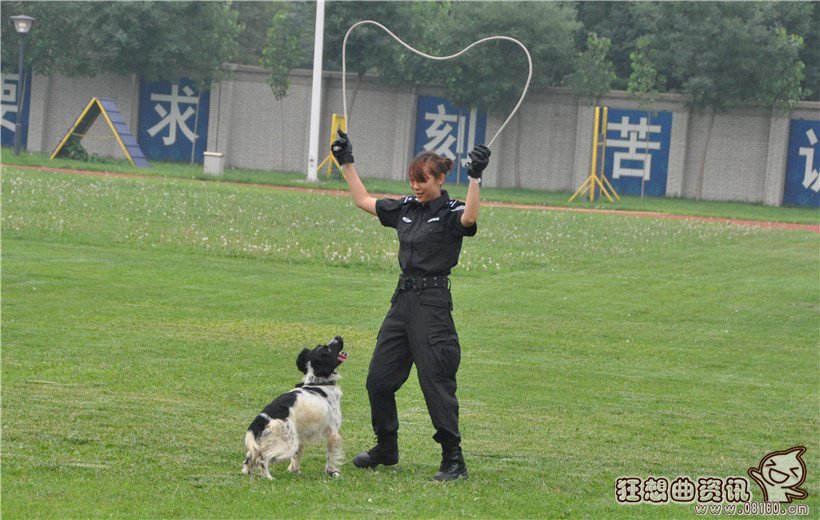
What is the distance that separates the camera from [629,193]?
44.2 meters

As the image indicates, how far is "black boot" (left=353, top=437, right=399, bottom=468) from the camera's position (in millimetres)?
8094

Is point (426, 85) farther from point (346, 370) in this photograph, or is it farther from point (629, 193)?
point (346, 370)

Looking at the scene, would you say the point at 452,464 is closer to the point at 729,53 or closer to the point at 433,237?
the point at 433,237

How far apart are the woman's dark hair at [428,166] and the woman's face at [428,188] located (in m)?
0.02

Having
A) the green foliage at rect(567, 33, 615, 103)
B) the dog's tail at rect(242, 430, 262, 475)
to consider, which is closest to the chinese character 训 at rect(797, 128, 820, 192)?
the green foliage at rect(567, 33, 615, 103)

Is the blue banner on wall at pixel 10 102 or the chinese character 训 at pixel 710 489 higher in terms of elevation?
the blue banner on wall at pixel 10 102

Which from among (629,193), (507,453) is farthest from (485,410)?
(629,193)

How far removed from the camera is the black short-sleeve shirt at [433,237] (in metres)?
7.73

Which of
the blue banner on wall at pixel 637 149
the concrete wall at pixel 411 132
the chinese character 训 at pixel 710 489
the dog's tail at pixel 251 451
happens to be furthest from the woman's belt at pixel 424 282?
the concrete wall at pixel 411 132

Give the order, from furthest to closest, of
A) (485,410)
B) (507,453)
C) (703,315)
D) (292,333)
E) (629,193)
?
(629,193) < (703,315) < (292,333) < (485,410) < (507,453)

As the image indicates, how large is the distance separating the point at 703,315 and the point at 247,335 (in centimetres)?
691

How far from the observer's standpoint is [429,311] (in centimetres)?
772

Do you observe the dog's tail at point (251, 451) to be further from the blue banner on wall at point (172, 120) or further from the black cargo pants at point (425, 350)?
the blue banner on wall at point (172, 120)

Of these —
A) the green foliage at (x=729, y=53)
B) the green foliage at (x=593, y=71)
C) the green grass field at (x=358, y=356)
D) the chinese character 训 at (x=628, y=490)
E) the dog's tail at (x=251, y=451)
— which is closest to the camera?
the dog's tail at (x=251, y=451)
